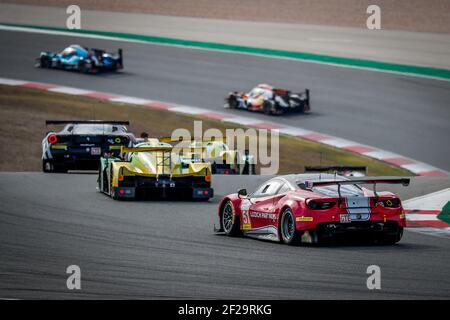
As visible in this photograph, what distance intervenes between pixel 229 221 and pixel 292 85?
23.1 meters

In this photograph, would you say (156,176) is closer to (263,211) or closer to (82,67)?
(263,211)

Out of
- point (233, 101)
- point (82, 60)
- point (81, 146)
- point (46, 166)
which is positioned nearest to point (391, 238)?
point (81, 146)

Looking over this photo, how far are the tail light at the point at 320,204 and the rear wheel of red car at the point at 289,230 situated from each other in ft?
1.01

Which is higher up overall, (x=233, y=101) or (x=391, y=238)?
(x=233, y=101)

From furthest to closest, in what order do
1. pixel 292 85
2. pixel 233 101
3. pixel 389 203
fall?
pixel 292 85 < pixel 233 101 < pixel 389 203

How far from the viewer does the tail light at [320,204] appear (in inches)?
535

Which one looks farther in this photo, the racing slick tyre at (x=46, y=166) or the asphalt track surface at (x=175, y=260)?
the racing slick tyre at (x=46, y=166)

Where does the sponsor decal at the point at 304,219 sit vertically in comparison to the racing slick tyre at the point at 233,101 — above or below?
below

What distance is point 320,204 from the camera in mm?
13625

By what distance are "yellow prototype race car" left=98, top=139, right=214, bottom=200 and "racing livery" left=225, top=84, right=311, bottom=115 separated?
1545cm

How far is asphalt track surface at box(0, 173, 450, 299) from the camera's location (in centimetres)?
1067

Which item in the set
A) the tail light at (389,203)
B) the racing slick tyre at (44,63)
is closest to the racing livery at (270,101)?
the racing slick tyre at (44,63)

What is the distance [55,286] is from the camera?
424 inches

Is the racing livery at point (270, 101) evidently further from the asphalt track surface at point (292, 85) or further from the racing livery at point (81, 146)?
the racing livery at point (81, 146)
